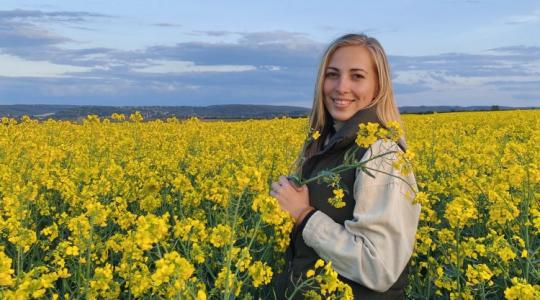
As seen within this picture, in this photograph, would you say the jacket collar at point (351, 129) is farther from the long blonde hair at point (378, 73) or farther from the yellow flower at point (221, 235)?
the yellow flower at point (221, 235)

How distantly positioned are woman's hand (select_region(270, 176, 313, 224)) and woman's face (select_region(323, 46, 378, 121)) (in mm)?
537

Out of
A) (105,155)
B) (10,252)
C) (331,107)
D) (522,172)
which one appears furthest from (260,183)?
(105,155)

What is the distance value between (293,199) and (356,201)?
0.27m

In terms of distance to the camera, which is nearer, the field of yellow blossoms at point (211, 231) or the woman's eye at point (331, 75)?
the field of yellow blossoms at point (211, 231)

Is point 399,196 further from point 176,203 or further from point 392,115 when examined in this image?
point 176,203

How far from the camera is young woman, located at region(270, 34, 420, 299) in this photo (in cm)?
222

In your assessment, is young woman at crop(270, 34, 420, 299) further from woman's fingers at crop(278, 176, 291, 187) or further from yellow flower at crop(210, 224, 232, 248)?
yellow flower at crop(210, 224, 232, 248)

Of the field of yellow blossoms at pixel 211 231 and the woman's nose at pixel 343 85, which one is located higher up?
the woman's nose at pixel 343 85

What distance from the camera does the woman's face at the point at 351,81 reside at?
8.79 feet

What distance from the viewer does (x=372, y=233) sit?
2.21 metres

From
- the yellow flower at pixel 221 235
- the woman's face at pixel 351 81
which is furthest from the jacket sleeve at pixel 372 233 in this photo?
the woman's face at pixel 351 81

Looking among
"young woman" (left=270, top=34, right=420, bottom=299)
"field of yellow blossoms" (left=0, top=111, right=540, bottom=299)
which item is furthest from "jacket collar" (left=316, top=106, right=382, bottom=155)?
"field of yellow blossoms" (left=0, top=111, right=540, bottom=299)

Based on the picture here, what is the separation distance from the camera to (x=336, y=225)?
231 centimetres

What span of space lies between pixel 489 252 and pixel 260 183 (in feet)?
4.25
